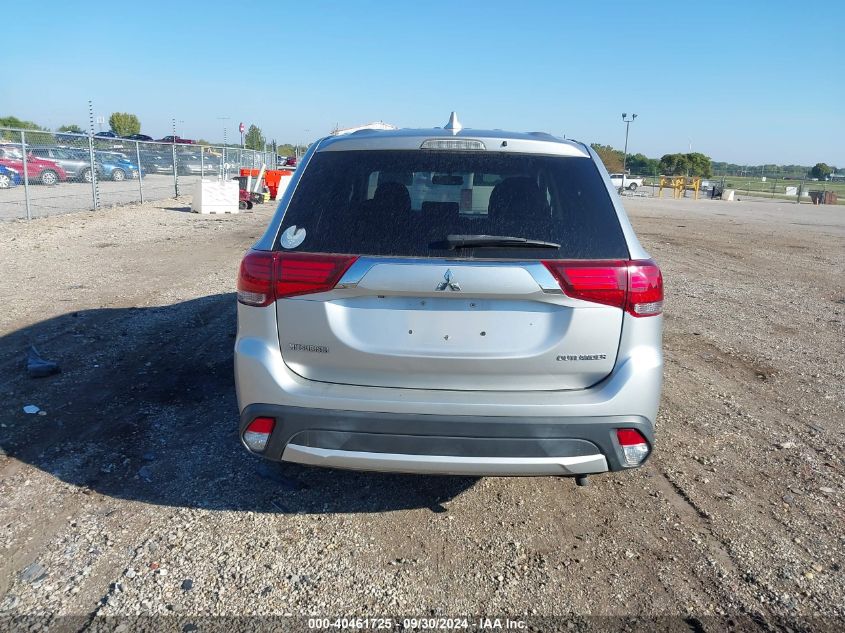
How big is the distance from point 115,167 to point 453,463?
72.1ft

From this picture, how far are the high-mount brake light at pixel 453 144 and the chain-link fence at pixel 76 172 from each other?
14.6m

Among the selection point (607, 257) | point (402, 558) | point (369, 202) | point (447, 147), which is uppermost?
point (447, 147)

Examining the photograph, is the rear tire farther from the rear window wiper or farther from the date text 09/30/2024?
the date text 09/30/2024

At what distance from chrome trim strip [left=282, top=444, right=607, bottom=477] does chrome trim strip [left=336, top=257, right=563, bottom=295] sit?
742mm

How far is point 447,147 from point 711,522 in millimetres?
2383

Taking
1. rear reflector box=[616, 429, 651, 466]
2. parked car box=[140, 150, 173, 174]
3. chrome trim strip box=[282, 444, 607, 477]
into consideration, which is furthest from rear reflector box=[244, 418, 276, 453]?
parked car box=[140, 150, 173, 174]

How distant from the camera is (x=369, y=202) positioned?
311 cm

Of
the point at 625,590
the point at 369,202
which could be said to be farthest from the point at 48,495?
the point at 625,590

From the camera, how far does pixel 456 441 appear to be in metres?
2.84

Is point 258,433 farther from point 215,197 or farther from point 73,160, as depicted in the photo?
point 215,197

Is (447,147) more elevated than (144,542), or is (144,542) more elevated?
(447,147)

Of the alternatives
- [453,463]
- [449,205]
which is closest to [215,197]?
[449,205]

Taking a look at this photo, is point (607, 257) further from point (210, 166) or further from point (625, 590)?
point (210, 166)

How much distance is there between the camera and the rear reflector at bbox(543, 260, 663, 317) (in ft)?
9.29
